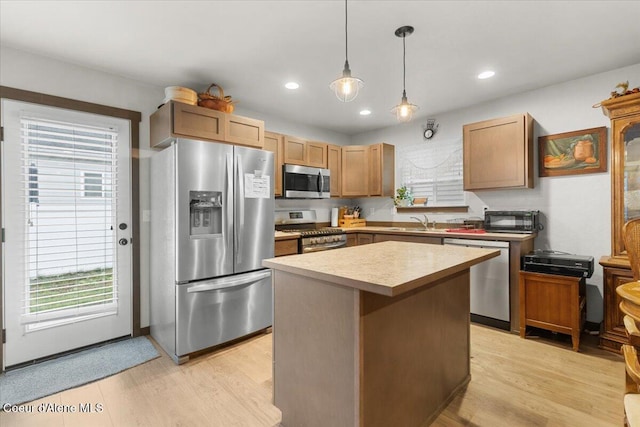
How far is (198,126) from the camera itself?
2.91 m

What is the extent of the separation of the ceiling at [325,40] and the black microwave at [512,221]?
1373 millimetres

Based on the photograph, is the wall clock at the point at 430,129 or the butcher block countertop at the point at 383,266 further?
the wall clock at the point at 430,129

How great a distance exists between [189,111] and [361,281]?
95.5 inches

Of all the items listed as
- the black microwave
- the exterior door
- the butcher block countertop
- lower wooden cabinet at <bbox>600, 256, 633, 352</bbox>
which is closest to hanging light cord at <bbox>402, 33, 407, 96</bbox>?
the butcher block countertop

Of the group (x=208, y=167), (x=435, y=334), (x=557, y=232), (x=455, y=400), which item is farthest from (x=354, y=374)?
(x=557, y=232)

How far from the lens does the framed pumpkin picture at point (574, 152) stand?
121 inches

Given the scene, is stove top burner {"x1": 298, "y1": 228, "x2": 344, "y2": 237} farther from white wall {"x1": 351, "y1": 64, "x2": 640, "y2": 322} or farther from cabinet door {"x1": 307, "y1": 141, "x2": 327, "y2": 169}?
white wall {"x1": 351, "y1": 64, "x2": 640, "y2": 322}

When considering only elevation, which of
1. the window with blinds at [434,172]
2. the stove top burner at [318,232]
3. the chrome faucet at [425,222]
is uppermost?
the window with blinds at [434,172]

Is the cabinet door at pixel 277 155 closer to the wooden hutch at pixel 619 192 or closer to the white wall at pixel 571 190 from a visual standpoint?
the white wall at pixel 571 190

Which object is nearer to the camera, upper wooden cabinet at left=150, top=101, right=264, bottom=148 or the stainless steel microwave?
upper wooden cabinet at left=150, top=101, right=264, bottom=148

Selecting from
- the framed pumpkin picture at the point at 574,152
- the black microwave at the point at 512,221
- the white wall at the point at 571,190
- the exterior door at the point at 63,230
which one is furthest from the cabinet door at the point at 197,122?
the framed pumpkin picture at the point at 574,152

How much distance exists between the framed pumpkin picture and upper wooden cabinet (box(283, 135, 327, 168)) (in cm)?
266

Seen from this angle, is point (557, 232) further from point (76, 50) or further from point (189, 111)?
point (76, 50)

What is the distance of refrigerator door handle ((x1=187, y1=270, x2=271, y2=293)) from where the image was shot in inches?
105
